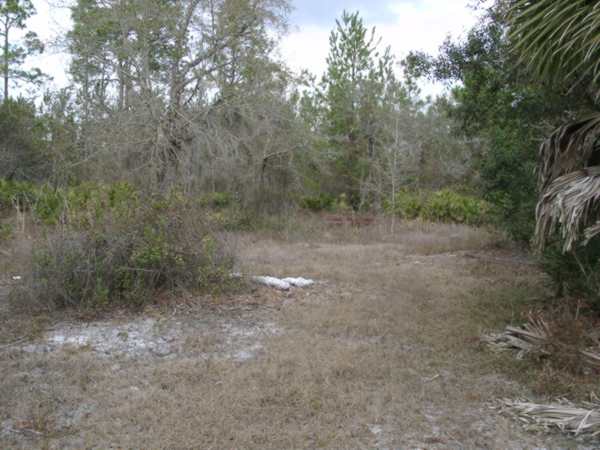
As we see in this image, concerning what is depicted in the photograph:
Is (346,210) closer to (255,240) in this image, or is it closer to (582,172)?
(255,240)

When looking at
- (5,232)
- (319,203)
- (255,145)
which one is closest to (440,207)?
(319,203)

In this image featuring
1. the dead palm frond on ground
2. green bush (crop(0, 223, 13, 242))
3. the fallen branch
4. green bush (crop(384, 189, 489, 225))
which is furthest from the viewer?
green bush (crop(384, 189, 489, 225))

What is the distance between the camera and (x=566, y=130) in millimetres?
4535

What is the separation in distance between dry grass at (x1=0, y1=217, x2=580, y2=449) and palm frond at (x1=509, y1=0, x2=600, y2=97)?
260 cm

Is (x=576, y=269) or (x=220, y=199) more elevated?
(x=220, y=199)

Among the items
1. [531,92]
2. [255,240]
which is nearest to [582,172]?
[531,92]

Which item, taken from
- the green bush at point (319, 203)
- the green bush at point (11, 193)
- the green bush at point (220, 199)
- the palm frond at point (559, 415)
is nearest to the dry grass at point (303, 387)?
the palm frond at point (559, 415)

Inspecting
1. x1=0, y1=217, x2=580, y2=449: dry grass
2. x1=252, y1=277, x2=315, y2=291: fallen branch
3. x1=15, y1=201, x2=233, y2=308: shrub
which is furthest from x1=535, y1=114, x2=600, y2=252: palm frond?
x1=15, y1=201, x2=233, y2=308: shrub

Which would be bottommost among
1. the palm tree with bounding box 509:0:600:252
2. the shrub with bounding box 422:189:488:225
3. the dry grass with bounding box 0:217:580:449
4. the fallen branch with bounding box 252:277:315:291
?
the dry grass with bounding box 0:217:580:449

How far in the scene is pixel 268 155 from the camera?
15438 millimetres

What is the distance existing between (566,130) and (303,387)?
312 centimetres

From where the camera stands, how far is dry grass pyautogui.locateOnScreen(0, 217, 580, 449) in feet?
11.0

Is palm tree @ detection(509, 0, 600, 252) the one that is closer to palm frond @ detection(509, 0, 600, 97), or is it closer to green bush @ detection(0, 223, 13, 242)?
palm frond @ detection(509, 0, 600, 97)

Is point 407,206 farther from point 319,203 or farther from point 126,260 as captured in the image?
point 126,260
